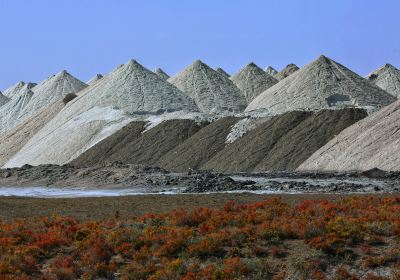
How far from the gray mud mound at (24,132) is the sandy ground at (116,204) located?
5226cm

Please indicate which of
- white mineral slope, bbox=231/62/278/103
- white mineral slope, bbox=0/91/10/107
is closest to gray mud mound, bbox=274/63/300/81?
white mineral slope, bbox=231/62/278/103

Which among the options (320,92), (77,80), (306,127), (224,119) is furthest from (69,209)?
(77,80)

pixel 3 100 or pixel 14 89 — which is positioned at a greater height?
pixel 14 89

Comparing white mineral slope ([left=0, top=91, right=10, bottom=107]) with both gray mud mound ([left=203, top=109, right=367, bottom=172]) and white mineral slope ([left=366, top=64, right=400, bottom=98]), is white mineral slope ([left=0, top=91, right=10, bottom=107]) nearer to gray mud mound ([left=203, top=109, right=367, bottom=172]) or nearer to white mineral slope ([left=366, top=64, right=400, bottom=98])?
white mineral slope ([left=366, top=64, right=400, bottom=98])

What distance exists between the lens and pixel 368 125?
189 ft

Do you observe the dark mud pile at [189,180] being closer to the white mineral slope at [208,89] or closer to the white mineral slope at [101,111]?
the white mineral slope at [101,111]

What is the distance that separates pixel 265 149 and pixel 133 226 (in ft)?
130

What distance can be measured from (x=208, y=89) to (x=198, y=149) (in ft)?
144

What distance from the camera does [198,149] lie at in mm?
65188

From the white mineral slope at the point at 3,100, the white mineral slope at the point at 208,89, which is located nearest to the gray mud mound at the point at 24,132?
the white mineral slope at the point at 208,89

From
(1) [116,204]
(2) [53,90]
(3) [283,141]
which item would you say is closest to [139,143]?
(3) [283,141]

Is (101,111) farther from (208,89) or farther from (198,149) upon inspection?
(208,89)

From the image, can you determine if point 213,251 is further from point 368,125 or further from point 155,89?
point 155,89

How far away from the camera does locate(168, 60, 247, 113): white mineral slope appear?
336 ft
